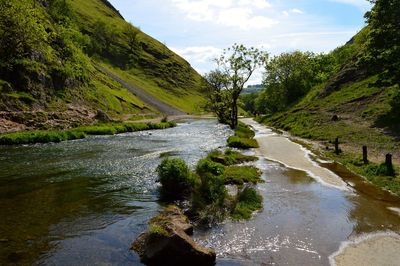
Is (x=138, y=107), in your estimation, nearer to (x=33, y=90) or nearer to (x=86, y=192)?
(x=33, y=90)

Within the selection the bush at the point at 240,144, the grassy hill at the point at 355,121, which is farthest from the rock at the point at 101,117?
the grassy hill at the point at 355,121

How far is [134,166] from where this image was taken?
33156mm

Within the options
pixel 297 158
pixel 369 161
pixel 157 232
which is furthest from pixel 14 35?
pixel 157 232

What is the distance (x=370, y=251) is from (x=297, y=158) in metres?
23.9

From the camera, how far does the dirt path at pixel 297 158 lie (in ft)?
95.0

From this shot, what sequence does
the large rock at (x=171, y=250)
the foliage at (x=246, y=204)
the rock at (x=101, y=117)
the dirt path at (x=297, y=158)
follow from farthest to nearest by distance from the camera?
the rock at (x=101, y=117) < the dirt path at (x=297, y=158) < the foliage at (x=246, y=204) < the large rock at (x=171, y=250)

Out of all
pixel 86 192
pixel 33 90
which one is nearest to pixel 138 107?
pixel 33 90

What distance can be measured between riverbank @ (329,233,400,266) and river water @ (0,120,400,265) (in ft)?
1.54

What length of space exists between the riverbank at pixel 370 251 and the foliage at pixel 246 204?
5222mm

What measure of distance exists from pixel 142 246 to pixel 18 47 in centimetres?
5744

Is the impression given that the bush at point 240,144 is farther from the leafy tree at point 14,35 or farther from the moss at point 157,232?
the leafy tree at point 14,35

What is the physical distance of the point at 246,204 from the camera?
69.5ft

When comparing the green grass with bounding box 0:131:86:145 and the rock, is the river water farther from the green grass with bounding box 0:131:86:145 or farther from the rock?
the rock

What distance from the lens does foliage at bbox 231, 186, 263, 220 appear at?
1959cm
